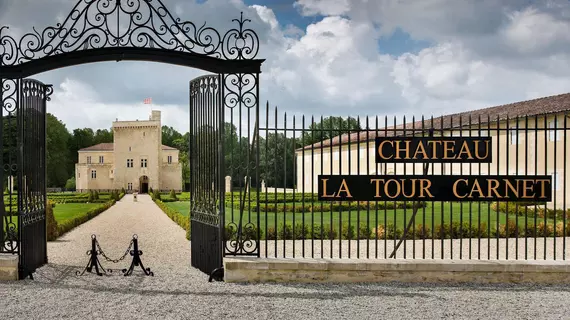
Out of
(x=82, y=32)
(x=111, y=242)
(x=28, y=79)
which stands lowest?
(x=111, y=242)

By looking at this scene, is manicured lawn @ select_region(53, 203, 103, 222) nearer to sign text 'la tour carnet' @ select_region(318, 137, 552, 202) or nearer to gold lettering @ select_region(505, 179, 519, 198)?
sign text 'la tour carnet' @ select_region(318, 137, 552, 202)

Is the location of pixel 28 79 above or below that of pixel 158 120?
below

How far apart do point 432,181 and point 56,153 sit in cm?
6555

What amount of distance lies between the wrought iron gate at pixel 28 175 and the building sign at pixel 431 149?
5.63m

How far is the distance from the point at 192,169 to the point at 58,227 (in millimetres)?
8934

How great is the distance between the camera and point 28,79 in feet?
29.0

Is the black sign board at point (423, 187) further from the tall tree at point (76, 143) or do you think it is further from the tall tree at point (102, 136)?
the tall tree at point (102, 136)

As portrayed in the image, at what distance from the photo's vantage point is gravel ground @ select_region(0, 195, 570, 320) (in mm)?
6434

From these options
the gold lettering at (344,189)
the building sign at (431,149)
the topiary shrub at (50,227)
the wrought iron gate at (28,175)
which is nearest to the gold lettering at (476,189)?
the building sign at (431,149)

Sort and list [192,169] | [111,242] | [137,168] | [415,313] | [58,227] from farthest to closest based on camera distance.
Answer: [137,168] → [58,227] → [111,242] → [192,169] → [415,313]

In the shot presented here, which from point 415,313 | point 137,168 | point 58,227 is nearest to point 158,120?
point 137,168

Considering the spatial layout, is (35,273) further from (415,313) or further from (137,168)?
(137,168)

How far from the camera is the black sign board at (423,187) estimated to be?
8.29m

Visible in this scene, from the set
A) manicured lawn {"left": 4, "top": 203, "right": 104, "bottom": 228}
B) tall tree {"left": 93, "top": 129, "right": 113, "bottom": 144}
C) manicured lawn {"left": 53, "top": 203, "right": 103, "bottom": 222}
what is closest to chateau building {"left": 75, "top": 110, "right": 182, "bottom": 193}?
tall tree {"left": 93, "top": 129, "right": 113, "bottom": 144}
